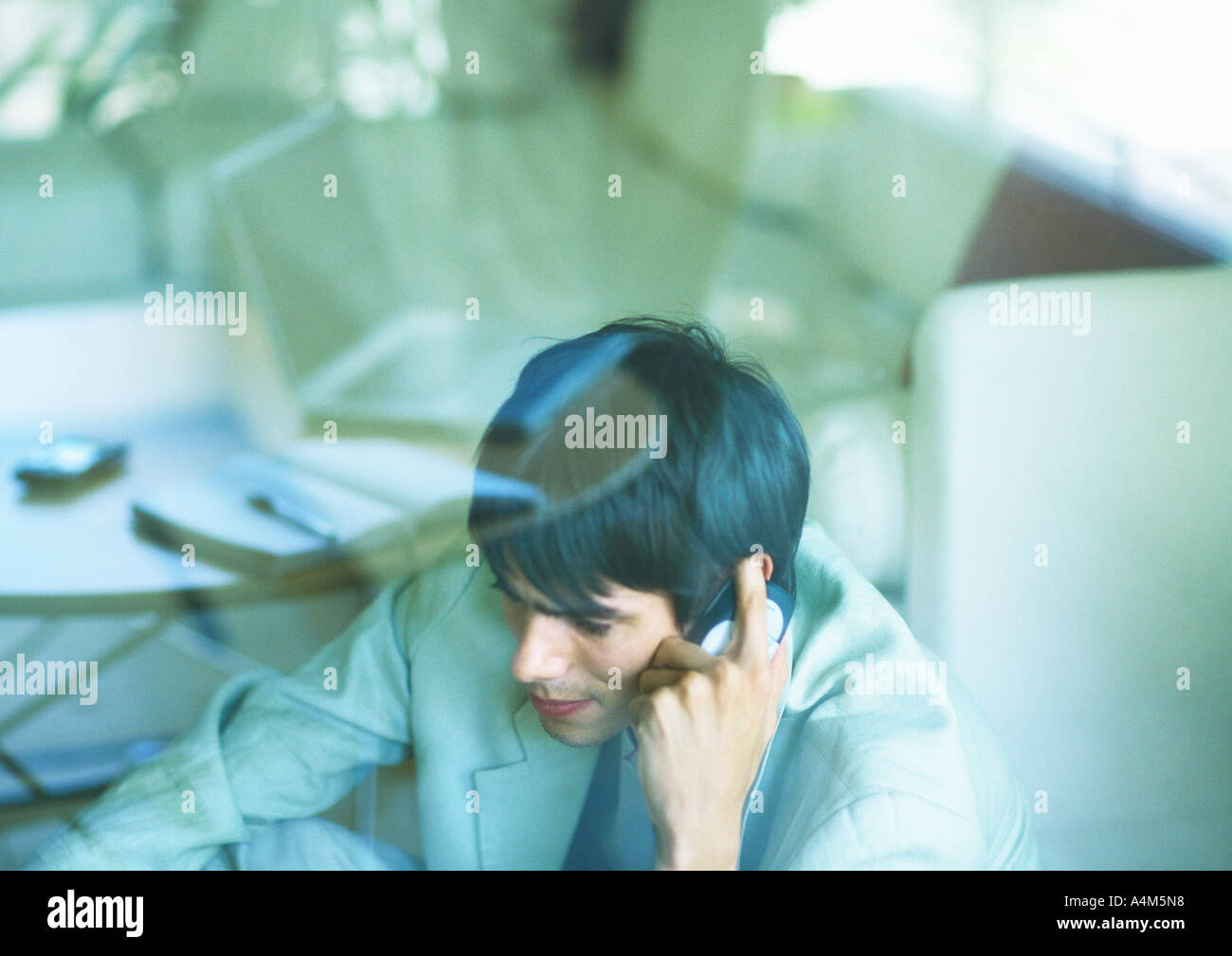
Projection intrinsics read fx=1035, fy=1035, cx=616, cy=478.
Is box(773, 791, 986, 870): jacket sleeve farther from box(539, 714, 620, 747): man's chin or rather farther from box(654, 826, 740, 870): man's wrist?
box(539, 714, 620, 747): man's chin

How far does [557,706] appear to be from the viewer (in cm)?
82

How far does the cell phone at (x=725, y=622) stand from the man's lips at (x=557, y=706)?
11 cm

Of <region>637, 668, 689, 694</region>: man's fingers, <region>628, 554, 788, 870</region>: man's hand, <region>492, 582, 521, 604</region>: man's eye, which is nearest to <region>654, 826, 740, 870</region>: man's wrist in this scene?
<region>628, 554, 788, 870</region>: man's hand

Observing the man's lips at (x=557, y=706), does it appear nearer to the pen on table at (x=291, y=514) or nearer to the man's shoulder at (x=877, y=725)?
the man's shoulder at (x=877, y=725)

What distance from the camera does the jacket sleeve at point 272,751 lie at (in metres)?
0.82

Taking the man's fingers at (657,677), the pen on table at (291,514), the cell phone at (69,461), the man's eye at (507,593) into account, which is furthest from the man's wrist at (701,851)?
the cell phone at (69,461)

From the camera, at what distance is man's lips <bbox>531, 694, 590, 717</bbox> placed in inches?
31.9

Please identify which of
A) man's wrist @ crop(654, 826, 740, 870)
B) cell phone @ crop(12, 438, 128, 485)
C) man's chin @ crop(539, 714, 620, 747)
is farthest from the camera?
cell phone @ crop(12, 438, 128, 485)

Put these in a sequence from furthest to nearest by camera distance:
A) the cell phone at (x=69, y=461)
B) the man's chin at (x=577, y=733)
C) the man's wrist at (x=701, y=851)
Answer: the cell phone at (x=69, y=461) < the man's chin at (x=577, y=733) < the man's wrist at (x=701, y=851)

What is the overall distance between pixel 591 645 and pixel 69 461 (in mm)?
653

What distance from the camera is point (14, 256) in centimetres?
124

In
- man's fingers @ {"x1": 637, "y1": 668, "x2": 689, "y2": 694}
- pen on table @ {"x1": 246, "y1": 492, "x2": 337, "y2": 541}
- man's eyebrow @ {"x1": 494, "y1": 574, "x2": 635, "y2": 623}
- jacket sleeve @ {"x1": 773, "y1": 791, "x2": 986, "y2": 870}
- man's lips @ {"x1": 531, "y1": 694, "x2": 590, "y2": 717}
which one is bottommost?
jacket sleeve @ {"x1": 773, "y1": 791, "x2": 986, "y2": 870}

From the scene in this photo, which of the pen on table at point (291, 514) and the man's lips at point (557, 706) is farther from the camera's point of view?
the pen on table at point (291, 514)
